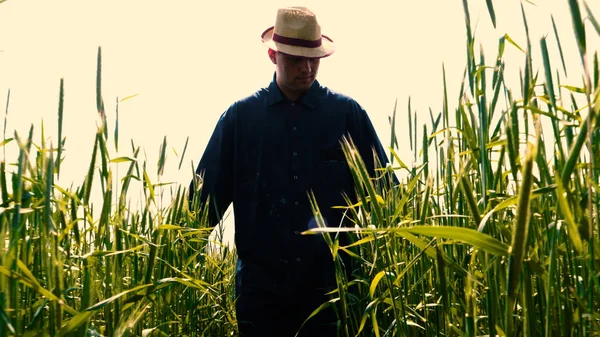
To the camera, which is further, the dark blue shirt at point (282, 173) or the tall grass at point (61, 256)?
the dark blue shirt at point (282, 173)

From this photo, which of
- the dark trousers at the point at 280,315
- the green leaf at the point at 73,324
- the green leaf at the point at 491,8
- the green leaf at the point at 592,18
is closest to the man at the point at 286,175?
the dark trousers at the point at 280,315

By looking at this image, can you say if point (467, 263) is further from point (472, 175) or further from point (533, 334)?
point (533, 334)

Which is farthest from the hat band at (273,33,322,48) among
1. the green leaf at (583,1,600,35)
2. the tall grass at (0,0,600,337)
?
the green leaf at (583,1,600,35)

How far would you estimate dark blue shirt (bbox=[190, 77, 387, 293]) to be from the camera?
3.19 m

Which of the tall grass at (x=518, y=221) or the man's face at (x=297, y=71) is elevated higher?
the man's face at (x=297, y=71)

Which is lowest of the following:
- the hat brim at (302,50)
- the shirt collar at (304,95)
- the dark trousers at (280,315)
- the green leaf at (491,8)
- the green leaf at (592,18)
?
the dark trousers at (280,315)

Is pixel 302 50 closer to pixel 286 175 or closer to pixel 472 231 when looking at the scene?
pixel 286 175

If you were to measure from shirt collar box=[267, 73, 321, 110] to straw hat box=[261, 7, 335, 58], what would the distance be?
0.18 m

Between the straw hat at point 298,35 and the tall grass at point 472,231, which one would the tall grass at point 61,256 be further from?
the straw hat at point 298,35

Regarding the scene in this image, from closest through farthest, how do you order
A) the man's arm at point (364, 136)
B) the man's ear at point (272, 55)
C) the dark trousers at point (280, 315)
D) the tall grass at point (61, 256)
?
the tall grass at point (61, 256) < the dark trousers at point (280, 315) < the man's arm at point (364, 136) < the man's ear at point (272, 55)

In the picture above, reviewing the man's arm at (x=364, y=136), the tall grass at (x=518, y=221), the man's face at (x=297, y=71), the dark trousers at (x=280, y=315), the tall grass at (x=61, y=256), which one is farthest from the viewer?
the man's arm at (x=364, y=136)

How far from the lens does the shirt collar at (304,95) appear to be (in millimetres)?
3438

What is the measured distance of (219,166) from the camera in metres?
3.39

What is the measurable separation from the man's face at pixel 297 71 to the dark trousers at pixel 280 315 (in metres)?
0.98
